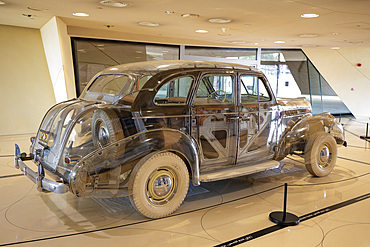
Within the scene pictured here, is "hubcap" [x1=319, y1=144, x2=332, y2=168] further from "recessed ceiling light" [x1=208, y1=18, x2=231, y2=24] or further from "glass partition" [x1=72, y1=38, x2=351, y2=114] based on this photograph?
"glass partition" [x1=72, y1=38, x2=351, y2=114]

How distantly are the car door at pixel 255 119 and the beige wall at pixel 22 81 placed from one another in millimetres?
6732

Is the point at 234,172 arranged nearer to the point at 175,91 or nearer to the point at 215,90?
the point at 215,90

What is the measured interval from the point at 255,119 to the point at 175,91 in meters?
1.22

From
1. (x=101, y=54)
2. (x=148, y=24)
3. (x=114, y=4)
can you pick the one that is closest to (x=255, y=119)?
(x=114, y=4)

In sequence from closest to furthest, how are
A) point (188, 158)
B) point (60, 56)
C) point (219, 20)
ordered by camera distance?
point (188, 158) < point (219, 20) < point (60, 56)

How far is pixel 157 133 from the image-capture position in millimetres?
3811

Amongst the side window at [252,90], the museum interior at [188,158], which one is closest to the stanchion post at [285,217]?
the museum interior at [188,158]

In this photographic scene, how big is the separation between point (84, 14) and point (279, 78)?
10.4 m

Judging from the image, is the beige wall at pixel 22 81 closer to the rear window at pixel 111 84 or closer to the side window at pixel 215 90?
the rear window at pixel 111 84

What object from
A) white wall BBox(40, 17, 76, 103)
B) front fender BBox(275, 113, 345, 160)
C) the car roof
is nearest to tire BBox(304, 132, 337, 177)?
front fender BBox(275, 113, 345, 160)

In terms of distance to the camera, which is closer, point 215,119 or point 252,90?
point 215,119

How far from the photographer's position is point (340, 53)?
14.6 m

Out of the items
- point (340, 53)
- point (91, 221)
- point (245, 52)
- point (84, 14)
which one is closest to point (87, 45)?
point (84, 14)

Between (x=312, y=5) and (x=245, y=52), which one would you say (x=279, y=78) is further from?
(x=312, y=5)
